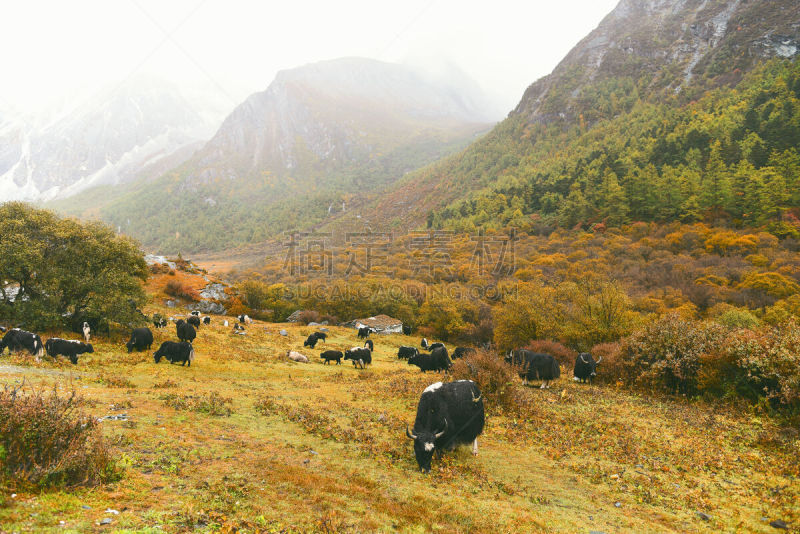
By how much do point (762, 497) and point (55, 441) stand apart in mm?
13967

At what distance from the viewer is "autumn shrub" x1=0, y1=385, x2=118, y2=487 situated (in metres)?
4.97

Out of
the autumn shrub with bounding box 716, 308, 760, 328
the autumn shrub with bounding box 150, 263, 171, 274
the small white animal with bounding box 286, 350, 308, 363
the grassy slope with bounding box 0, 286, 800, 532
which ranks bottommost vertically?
the small white animal with bounding box 286, 350, 308, 363

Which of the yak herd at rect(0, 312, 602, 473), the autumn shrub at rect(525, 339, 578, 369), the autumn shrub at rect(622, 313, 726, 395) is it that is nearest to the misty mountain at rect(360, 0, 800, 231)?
the autumn shrub at rect(525, 339, 578, 369)

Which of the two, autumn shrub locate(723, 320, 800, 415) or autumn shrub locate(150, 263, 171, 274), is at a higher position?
autumn shrub locate(150, 263, 171, 274)

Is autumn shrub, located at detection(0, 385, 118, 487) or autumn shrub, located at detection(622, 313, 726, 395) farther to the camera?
autumn shrub, located at detection(622, 313, 726, 395)

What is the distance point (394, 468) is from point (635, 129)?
433 feet

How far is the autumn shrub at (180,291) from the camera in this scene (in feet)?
152

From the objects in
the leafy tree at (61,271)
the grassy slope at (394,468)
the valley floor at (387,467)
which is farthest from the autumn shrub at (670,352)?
the leafy tree at (61,271)

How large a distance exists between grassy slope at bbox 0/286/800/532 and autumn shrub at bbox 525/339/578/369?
9521 mm

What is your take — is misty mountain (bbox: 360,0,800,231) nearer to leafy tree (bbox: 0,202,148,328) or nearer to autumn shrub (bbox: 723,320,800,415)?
autumn shrub (bbox: 723,320,800,415)

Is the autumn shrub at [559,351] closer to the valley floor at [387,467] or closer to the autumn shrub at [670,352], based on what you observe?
the autumn shrub at [670,352]

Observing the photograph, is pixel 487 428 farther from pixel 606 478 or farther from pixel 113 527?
pixel 113 527

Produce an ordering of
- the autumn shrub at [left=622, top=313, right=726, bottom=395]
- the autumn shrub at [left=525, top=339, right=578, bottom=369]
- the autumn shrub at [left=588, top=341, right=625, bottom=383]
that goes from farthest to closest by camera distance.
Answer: the autumn shrub at [left=525, top=339, right=578, bottom=369] → the autumn shrub at [left=588, top=341, right=625, bottom=383] → the autumn shrub at [left=622, top=313, right=726, bottom=395]

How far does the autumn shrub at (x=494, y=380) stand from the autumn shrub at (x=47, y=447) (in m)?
11.3
